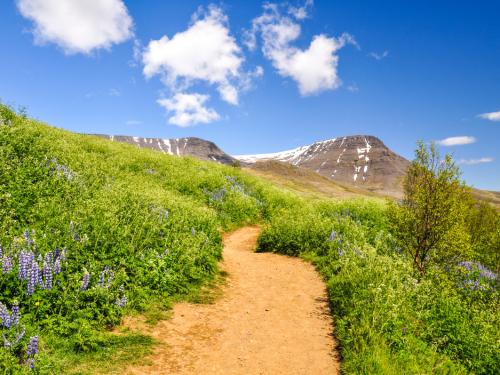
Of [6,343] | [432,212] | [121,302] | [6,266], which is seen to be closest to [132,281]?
[121,302]

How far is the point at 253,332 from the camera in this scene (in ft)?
29.2

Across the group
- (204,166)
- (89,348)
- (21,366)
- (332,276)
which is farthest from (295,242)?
(204,166)

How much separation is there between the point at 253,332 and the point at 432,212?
8.98 metres

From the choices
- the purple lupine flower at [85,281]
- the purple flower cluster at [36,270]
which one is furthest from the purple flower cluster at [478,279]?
the purple flower cluster at [36,270]

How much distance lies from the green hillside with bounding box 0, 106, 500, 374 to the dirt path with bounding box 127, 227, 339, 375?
48cm

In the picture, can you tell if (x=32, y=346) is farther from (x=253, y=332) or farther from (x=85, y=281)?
(x=253, y=332)

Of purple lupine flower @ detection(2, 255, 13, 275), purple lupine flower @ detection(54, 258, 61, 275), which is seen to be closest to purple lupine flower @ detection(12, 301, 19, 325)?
Answer: purple lupine flower @ detection(2, 255, 13, 275)

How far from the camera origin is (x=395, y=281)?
1115 centimetres

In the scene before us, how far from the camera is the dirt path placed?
24.1 feet

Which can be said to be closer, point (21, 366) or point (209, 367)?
point (21, 366)

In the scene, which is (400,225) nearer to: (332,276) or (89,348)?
(332,276)

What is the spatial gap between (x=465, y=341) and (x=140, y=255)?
842 centimetres

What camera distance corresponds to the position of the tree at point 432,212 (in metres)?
13.8

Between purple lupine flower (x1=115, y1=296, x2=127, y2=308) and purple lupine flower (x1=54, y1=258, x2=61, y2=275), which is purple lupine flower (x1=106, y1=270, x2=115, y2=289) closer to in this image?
purple lupine flower (x1=115, y1=296, x2=127, y2=308)
